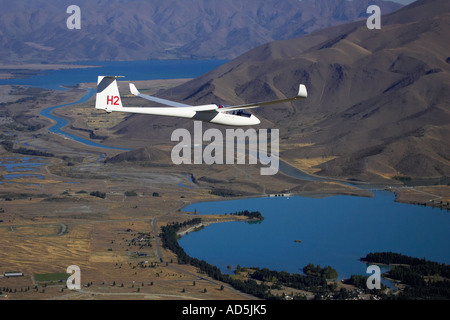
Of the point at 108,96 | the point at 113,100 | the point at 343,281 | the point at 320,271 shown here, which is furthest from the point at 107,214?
the point at 108,96

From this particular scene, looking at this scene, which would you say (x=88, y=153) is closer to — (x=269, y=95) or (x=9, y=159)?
(x=9, y=159)

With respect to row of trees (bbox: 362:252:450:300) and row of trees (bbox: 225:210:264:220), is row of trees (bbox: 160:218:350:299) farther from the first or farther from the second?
row of trees (bbox: 225:210:264:220)

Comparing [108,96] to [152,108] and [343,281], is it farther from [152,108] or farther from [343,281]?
→ [343,281]

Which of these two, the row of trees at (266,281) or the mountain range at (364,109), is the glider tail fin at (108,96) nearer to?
the row of trees at (266,281)

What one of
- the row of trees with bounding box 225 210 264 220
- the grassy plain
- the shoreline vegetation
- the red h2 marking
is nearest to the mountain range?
the grassy plain
